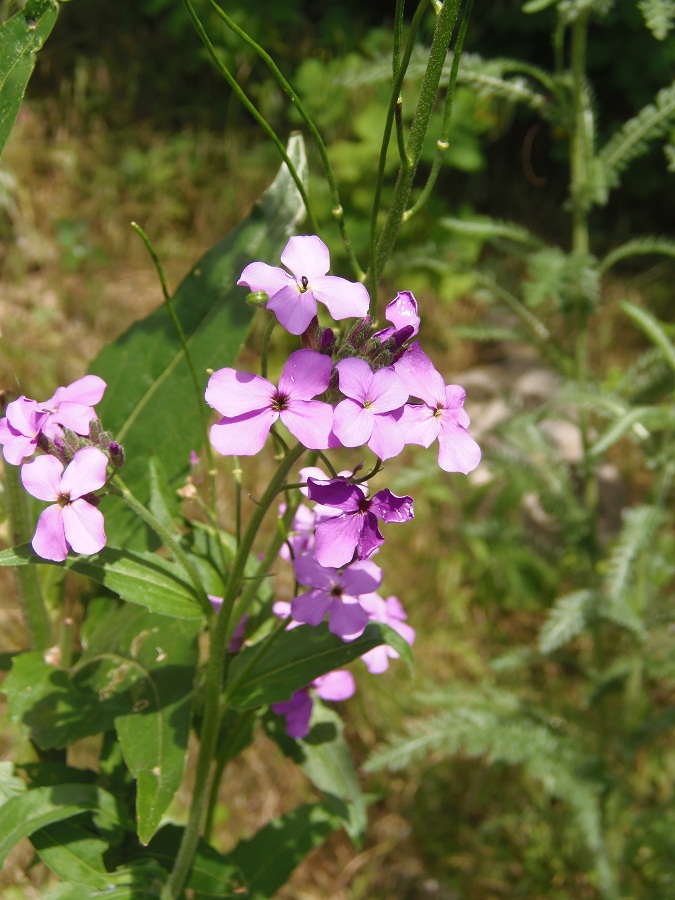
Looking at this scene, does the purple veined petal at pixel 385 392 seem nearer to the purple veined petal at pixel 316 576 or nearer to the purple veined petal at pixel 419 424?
the purple veined petal at pixel 419 424

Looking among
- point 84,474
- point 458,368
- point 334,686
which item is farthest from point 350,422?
point 458,368

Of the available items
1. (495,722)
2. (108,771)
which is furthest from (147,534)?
(495,722)

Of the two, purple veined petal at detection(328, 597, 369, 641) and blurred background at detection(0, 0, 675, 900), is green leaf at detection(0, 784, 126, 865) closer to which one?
purple veined petal at detection(328, 597, 369, 641)

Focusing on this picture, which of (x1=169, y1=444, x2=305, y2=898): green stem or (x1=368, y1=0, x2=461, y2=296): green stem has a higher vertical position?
(x1=368, y1=0, x2=461, y2=296): green stem

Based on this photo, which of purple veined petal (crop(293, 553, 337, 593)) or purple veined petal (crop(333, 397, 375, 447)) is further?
purple veined petal (crop(293, 553, 337, 593))

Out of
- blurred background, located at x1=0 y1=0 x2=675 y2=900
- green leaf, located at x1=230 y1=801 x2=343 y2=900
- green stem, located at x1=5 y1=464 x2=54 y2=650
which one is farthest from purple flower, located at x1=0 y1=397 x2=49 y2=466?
blurred background, located at x1=0 y1=0 x2=675 y2=900

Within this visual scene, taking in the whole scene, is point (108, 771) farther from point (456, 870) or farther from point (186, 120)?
point (186, 120)

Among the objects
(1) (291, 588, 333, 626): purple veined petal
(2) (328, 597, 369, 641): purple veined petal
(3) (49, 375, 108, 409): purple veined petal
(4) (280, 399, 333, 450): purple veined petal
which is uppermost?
(3) (49, 375, 108, 409): purple veined petal
